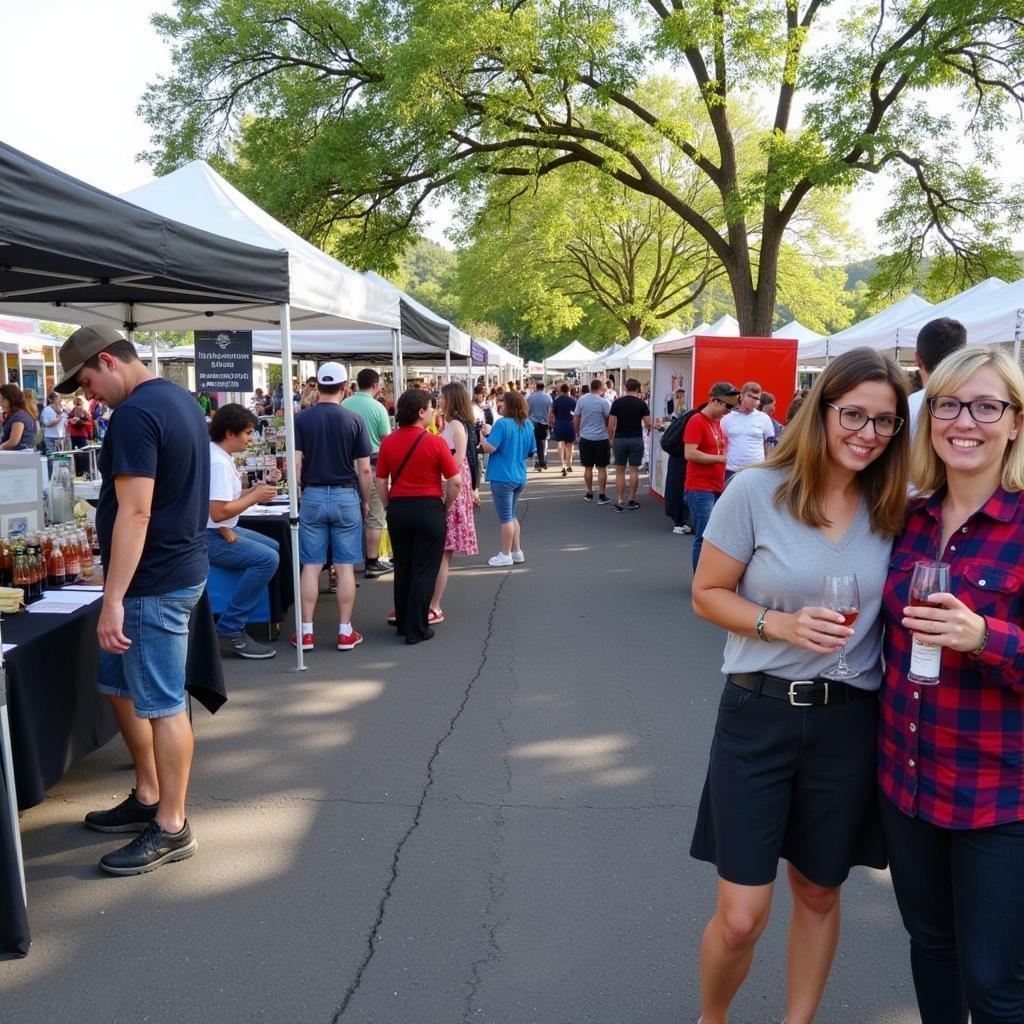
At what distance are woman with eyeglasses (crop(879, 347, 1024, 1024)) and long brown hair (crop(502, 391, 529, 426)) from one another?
24.1ft

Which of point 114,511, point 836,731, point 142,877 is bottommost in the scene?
point 142,877

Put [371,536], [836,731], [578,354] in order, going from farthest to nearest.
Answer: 1. [578,354]
2. [371,536]
3. [836,731]

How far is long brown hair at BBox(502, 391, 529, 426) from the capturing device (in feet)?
30.9

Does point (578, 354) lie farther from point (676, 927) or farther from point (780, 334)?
point (676, 927)

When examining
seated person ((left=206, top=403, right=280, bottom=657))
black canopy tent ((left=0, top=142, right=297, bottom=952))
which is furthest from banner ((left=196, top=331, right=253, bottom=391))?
seated person ((left=206, top=403, right=280, bottom=657))

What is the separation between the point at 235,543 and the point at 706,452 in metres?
4.14

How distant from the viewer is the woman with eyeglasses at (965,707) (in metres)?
1.91

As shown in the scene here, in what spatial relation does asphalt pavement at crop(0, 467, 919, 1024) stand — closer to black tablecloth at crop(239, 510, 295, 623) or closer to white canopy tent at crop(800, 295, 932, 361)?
black tablecloth at crop(239, 510, 295, 623)

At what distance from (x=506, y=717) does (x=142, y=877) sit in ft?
7.37

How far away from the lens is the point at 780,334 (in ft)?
66.5

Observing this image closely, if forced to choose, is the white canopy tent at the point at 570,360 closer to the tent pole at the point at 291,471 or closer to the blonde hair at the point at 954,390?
the tent pole at the point at 291,471

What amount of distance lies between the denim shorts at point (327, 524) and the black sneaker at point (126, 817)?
2939mm

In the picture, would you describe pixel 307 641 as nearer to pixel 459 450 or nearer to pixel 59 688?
pixel 459 450

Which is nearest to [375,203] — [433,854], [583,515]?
[583,515]
